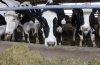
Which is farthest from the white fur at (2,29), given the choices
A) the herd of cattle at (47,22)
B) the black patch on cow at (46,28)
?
the black patch on cow at (46,28)

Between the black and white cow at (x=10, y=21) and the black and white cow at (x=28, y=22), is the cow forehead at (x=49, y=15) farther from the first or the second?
the black and white cow at (x=28, y=22)

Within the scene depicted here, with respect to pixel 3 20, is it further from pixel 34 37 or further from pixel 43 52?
pixel 43 52

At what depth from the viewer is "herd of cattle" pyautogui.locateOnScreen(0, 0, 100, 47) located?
6836 mm

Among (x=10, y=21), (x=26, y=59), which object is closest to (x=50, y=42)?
(x=26, y=59)

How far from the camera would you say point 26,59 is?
18.4 feet

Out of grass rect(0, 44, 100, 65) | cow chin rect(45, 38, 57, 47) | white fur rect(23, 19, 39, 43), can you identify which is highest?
cow chin rect(45, 38, 57, 47)

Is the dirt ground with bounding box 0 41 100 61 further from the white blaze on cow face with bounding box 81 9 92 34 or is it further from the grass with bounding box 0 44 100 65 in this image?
the white blaze on cow face with bounding box 81 9 92 34

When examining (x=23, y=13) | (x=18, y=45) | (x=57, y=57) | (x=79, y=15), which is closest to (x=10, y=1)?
(x=23, y=13)

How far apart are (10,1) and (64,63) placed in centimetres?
487

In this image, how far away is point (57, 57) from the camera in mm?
5605


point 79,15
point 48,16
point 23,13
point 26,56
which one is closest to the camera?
point 26,56

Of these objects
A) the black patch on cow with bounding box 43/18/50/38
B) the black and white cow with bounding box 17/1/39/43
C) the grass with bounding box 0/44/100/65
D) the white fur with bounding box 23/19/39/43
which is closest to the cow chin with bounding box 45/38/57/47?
the black patch on cow with bounding box 43/18/50/38

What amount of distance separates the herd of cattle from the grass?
1.95 ft

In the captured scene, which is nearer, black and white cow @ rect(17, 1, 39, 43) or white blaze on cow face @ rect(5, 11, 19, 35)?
white blaze on cow face @ rect(5, 11, 19, 35)
